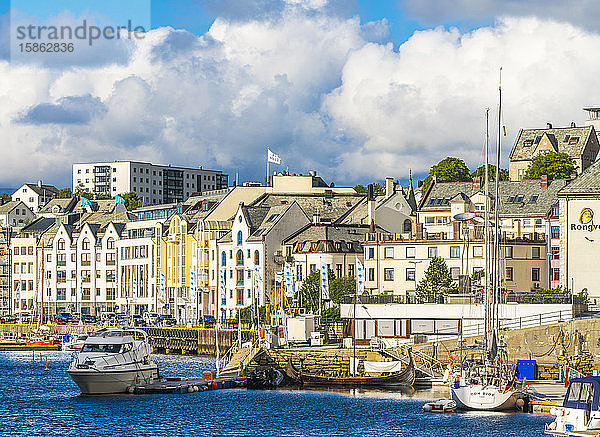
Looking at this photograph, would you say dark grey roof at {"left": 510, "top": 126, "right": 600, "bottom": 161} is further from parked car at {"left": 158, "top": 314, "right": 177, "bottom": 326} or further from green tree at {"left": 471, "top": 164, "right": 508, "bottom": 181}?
parked car at {"left": 158, "top": 314, "right": 177, "bottom": 326}

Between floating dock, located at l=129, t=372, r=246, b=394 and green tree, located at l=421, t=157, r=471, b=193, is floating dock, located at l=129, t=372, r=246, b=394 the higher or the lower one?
the lower one

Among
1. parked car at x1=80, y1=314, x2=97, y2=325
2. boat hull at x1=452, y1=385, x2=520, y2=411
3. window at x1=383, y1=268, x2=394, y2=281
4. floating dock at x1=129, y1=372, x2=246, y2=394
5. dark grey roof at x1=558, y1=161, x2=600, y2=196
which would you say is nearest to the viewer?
boat hull at x1=452, y1=385, x2=520, y2=411

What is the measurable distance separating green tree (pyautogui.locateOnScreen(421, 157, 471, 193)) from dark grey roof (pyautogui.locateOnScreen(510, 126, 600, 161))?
34.9ft

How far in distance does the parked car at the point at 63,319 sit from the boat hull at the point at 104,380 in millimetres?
89783

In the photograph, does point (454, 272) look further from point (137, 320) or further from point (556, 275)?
point (137, 320)

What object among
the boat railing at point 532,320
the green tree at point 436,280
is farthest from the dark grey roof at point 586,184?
the boat railing at point 532,320

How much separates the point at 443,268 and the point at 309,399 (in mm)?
38425

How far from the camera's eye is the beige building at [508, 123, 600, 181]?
610 ft

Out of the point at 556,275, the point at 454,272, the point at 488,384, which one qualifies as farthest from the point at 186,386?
the point at 556,275

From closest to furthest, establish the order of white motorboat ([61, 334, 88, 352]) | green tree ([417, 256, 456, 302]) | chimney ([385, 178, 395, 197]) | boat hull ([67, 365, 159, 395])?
boat hull ([67, 365, 159, 395]) → green tree ([417, 256, 456, 302]) → white motorboat ([61, 334, 88, 352]) → chimney ([385, 178, 395, 197])

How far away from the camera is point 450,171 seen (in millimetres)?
184500

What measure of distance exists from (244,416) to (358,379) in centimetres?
1481

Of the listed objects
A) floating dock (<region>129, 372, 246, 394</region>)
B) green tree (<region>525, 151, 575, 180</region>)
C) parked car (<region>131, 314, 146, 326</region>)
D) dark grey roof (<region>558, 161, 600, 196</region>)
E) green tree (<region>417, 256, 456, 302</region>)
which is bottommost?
floating dock (<region>129, 372, 246, 394</region>)


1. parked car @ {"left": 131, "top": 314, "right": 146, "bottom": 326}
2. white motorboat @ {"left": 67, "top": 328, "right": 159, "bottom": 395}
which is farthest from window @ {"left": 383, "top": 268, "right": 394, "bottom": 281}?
white motorboat @ {"left": 67, "top": 328, "right": 159, "bottom": 395}
